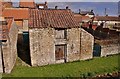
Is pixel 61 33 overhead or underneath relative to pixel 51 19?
underneath

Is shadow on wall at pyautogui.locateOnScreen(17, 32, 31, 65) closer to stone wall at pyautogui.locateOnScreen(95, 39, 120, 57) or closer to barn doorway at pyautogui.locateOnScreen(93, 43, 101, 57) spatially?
barn doorway at pyautogui.locateOnScreen(93, 43, 101, 57)

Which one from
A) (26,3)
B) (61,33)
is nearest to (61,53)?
(61,33)

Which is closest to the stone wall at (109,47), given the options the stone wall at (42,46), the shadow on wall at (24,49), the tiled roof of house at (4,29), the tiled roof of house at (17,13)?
the stone wall at (42,46)

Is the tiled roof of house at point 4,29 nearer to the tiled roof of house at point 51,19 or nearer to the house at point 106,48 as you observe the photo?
the tiled roof of house at point 51,19

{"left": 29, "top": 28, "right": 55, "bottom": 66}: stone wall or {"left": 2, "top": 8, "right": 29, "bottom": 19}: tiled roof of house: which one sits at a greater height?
{"left": 2, "top": 8, "right": 29, "bottom": 19}: tiled roof of house

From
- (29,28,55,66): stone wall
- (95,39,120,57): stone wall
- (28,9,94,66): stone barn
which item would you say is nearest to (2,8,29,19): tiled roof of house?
(28,9,94,66): stone barn

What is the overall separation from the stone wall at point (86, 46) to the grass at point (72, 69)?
1.25 m

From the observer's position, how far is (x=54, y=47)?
28750 mm

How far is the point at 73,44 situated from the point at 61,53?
1726 millimetres

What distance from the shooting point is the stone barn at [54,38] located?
27.6 meters

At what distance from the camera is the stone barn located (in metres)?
27.6

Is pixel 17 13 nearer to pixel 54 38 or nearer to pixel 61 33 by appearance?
pixel 61 33

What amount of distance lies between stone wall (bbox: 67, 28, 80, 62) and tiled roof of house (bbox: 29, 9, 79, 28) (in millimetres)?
746

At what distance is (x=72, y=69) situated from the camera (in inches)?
1016
